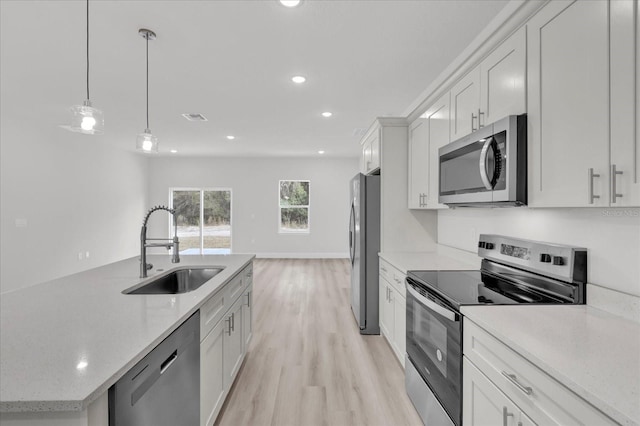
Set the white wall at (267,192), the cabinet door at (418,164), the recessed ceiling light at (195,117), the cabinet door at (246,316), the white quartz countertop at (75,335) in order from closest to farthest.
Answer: the white quartz countertop at (75,335) < the cabinet door at (246,316) < the cabinet door at (418,164) < the recessed ceiling light at (195,117) < the white wall at (267,192)

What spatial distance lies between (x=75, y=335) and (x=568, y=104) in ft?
6.94

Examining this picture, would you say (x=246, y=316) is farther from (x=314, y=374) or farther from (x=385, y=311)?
(x=385, y=311)

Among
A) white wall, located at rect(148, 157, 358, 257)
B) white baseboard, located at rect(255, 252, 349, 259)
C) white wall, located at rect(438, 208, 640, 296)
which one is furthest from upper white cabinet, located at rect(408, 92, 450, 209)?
white baseboard, located at rect(255, 252, 349, 259)

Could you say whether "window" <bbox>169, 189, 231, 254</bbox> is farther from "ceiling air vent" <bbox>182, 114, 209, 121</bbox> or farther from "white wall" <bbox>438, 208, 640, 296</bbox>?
"white wall" <bbox>438, 208, 640, 296</bbox>

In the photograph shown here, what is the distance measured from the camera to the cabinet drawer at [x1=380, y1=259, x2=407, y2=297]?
251cm

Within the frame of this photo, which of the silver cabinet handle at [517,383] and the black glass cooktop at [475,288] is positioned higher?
the black glass cooktop at [475,288]

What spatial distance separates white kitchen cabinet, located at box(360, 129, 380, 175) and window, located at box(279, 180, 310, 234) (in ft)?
14.5

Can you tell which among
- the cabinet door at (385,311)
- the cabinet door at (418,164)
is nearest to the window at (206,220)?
the cabinet door at (385,311)

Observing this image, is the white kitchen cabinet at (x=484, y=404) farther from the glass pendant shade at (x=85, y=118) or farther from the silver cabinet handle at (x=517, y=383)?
the glass pendant shade at (x=85, y=118)

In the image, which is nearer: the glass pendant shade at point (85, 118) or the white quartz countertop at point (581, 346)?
the white quartz countertop at point (581, 346)

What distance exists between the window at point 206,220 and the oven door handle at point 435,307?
7093 mm

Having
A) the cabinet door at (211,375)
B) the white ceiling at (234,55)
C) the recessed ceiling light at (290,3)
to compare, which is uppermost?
the white ceiling at (234,55)

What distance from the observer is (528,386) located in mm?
1053

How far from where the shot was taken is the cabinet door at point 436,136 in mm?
2434
